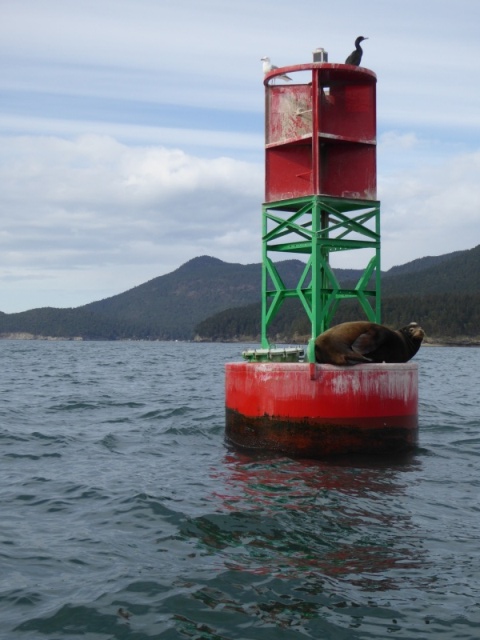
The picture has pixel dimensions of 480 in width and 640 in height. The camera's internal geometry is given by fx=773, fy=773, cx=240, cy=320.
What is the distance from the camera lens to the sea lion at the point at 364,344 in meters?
13.0

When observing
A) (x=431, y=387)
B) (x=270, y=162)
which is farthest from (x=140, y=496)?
(x=431, y=387)

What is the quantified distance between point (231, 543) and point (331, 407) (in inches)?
196

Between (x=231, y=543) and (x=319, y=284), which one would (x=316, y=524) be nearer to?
(x=231, y=543)

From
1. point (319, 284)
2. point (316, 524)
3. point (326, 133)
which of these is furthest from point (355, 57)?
point (316, 524)

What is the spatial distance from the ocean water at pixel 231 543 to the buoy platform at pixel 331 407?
1.32ft

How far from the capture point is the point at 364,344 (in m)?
13.7

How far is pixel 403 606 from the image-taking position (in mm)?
6398

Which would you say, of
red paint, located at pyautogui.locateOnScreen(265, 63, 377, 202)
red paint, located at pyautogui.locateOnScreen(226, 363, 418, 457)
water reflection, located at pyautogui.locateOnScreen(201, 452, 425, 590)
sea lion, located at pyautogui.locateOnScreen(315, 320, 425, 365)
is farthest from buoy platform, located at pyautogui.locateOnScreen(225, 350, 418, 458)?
red paint, located at pyautogui.locateOnScreen(265, 63, 377, 202)

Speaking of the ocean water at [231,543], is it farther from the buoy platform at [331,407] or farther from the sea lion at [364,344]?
the sea lion at [364,344]

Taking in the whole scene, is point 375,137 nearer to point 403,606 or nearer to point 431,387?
point 403,606

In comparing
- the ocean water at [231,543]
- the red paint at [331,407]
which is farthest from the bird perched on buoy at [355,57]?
the ocean water at [231,543]

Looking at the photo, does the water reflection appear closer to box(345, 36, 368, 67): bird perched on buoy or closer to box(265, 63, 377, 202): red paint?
box(265, 63, 377, 202): red paint

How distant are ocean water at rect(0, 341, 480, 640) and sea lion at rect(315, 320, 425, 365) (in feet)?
5.80

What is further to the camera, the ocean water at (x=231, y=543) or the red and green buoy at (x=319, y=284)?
the red and green buoy at (x=319, y=284)
